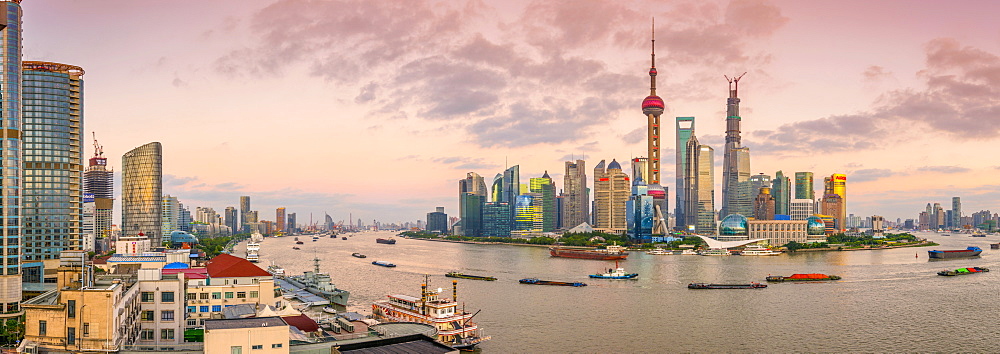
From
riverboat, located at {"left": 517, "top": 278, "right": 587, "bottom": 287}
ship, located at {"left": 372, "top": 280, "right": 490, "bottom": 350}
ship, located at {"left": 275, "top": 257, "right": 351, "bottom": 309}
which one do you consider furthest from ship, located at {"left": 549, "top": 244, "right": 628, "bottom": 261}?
ship, located at {"left": 372, "top": 280, "right": 490, "bottom": 350}

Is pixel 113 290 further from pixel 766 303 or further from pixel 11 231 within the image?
pixel 766 303

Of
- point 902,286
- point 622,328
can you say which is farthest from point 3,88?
point 902,286

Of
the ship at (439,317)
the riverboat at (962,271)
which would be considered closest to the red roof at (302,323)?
the ship at (439,317)

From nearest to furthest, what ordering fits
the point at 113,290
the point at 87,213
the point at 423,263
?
the point at 113,290 < the point at 423,263 < the point at 87,213

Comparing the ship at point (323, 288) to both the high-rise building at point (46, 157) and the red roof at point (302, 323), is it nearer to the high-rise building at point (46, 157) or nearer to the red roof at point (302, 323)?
the high-rise building at point (46, 157)

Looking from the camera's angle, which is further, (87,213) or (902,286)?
(87,213)

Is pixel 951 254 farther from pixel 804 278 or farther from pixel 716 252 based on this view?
pixel 804 278
